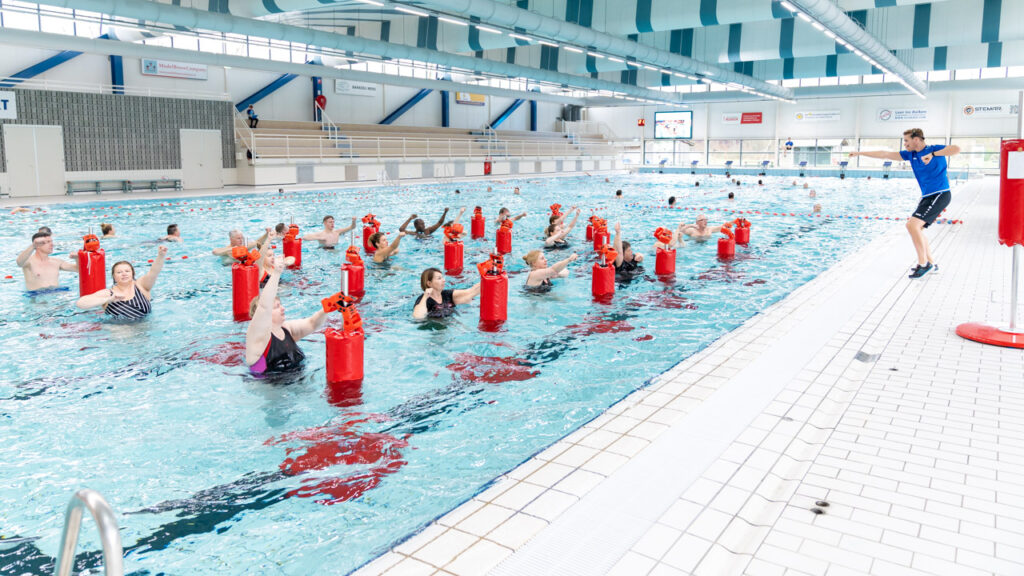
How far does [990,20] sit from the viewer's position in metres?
19.1

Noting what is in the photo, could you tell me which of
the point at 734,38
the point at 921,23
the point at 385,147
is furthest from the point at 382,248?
the point at 385,147

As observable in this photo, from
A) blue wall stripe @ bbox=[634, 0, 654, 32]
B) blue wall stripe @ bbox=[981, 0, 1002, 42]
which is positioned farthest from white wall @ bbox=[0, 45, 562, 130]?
blue wall stripe @ bbox=[981, 0, 1002, 42]

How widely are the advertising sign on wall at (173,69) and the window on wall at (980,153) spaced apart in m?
36.5

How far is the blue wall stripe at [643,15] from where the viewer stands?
1917 centimetres

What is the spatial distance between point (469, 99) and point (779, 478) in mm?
39487

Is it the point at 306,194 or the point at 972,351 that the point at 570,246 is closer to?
the point at 972,351

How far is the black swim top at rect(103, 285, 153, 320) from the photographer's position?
23.0 ft

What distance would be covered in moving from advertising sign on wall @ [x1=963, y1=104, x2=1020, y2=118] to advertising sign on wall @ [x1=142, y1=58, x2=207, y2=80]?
3690 cm

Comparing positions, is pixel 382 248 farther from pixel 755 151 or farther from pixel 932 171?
pixel 755 151

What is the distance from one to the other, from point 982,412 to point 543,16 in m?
15.3

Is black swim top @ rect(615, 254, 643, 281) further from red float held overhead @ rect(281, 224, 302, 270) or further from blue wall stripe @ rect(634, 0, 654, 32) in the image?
blue wall stripe @ rect(634, 0, 654, 32)

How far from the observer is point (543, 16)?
17.3 meters

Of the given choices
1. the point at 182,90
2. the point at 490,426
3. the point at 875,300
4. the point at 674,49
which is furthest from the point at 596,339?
the point at 182,90

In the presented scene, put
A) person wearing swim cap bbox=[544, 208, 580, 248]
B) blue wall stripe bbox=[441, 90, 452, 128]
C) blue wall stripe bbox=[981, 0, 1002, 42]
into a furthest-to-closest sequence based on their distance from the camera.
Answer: blue wall stripe bbox=[441, 90, 452, 128] < blue wall stripe bbox=[981, 0, 1002, 42] < person wearing swim cap bbox=[544, 208, 580, 248]
